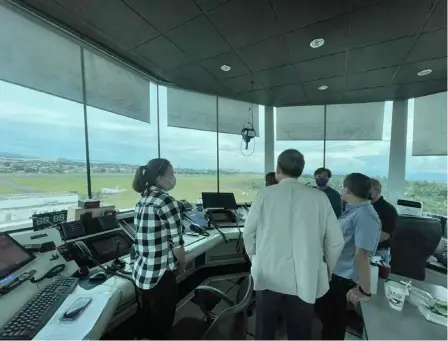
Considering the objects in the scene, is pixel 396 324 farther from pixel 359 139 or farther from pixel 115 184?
pixel 359 139

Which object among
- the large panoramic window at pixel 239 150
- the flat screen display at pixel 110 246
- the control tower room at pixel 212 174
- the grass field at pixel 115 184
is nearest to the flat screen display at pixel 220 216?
the control tower room at pixel 212 174

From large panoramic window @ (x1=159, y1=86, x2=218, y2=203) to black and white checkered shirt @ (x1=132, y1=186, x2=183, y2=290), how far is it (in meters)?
2.00

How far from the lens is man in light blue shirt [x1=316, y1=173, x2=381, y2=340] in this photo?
4.44ft

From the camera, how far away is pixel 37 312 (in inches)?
43.1

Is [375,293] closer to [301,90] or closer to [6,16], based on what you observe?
[301,90]

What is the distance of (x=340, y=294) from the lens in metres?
1.54

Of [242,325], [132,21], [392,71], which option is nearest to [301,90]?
[392,71]

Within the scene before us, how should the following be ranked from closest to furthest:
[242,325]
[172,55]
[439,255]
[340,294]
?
[242,325]
[340,294]
[172,55]
[439,255]

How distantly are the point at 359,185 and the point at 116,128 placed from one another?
9.87ft

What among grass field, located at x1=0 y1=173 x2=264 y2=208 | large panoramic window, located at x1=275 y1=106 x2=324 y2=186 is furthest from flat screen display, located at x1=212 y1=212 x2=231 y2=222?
large panoramic window, located at x1=275 y1=106 x2=324 y2=186

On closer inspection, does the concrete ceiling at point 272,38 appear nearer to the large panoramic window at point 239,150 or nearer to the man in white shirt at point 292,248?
the large panoramic window at point 239,150

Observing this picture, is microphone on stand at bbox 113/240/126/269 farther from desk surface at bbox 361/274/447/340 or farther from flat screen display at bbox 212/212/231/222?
desk surface at bbox 361/274/447/340

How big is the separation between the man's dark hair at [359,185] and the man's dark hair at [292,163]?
0.42 m

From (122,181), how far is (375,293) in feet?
9.71
